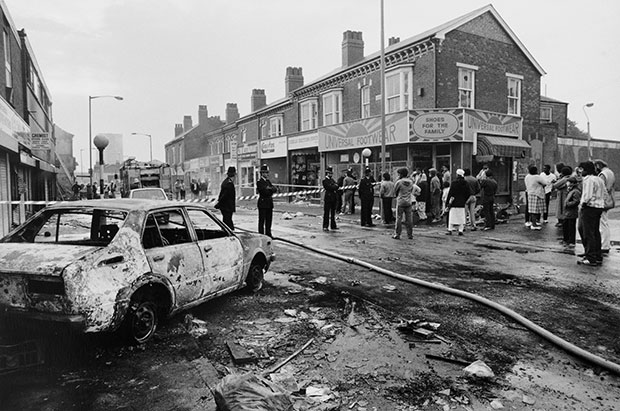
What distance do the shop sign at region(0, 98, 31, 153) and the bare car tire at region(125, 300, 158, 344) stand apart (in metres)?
10.1

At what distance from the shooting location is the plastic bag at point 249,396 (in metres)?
3.05

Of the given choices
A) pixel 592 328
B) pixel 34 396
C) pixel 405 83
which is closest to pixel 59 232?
pixel 34 396

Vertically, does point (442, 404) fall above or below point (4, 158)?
below

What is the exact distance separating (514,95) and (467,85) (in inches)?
152

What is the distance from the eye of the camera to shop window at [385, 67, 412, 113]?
21.2m

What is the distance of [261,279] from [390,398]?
376cm

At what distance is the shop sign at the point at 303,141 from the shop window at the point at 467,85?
28.4 ft

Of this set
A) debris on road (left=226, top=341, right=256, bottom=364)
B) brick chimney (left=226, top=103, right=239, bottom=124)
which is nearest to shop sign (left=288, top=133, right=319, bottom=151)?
debris on road (left=226, top=341, right=256, bottom=364)

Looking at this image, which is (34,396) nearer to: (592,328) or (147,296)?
(147,296)

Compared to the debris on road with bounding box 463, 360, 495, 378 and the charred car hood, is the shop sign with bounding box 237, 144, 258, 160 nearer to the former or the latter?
the charred car hood

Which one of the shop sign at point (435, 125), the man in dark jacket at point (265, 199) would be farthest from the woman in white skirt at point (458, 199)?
the shop sign at point (435, 125)

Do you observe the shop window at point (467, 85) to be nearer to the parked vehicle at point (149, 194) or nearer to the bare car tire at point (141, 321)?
the parked vehicle at point (149, 194)

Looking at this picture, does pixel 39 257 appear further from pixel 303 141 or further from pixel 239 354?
pixel 303 141

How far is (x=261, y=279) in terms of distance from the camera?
708 centimetres
